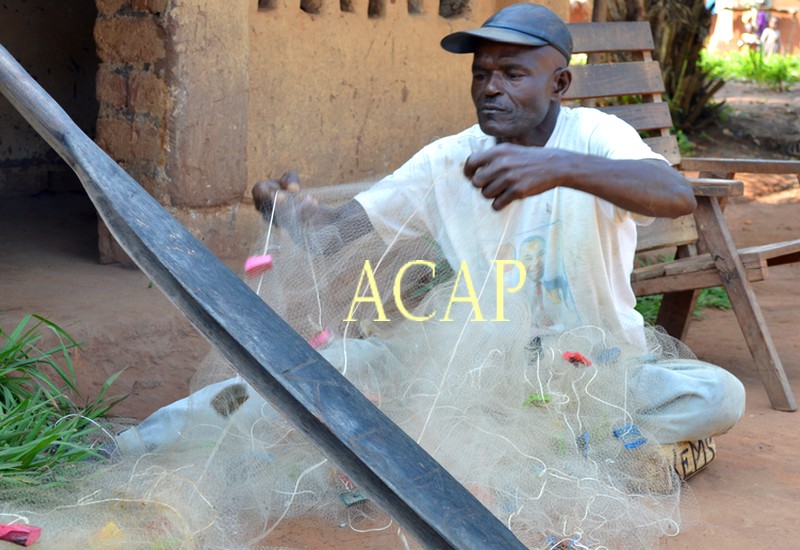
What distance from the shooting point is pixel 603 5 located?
6715 mm

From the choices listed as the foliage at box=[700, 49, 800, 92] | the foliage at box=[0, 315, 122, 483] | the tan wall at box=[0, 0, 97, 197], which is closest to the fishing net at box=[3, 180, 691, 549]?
the foliage at box=[0, 315, 122, 483]

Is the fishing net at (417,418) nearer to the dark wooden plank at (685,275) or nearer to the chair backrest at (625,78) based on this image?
the dark wooden plank at (685,275)

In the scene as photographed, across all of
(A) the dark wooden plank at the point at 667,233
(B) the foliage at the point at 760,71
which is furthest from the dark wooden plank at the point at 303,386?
(B) the foliage at the point at 760,71

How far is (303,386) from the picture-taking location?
1.66m

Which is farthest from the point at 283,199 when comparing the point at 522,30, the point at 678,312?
the point at 678,312

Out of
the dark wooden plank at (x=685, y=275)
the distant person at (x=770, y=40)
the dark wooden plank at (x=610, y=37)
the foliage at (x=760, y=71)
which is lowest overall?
the distant person at (x=770, y=40)

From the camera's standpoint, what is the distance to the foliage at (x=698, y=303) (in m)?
5.51

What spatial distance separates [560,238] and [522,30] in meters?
0.61

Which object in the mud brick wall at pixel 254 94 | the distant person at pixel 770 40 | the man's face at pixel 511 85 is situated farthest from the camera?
the distant person at pixel 770 40

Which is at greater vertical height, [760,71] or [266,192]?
[266,192]

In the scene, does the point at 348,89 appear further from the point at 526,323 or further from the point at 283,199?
the point at 526,323

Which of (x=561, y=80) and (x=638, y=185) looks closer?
(x=638, y=185)

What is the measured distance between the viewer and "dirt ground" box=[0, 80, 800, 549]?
8.85 feet

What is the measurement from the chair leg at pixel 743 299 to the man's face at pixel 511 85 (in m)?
1.35
